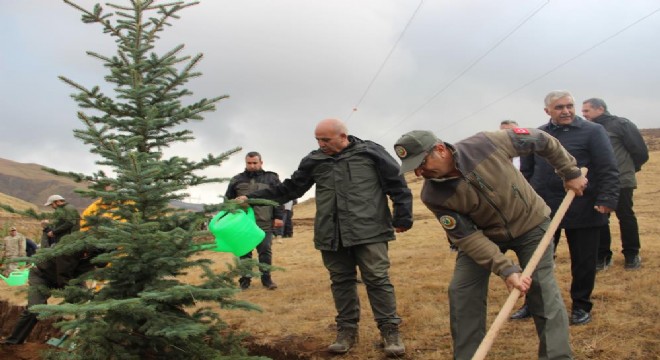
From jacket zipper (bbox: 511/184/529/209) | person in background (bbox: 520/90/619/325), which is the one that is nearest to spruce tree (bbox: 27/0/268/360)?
jacket zipper (bbox: 511/184/529/209)

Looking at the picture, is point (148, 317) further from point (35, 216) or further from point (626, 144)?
point (626, 144)

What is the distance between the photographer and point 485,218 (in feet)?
11.8

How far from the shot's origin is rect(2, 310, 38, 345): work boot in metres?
5.83

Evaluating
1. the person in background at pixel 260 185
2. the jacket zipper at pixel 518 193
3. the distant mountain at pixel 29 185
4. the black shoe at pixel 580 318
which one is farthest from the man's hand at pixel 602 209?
the distant mountain at pixel 29 185

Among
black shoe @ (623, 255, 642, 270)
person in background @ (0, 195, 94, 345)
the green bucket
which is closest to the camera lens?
person in background @ (0, 195, 94, 345)

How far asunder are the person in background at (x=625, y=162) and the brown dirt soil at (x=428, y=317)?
0.24 m

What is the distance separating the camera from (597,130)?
4.74 metres

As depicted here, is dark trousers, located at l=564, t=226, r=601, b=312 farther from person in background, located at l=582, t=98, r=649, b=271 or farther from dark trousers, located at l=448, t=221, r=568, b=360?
person in background, located at l=582, t=98, r=649, b=271

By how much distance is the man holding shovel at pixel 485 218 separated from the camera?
133 inches

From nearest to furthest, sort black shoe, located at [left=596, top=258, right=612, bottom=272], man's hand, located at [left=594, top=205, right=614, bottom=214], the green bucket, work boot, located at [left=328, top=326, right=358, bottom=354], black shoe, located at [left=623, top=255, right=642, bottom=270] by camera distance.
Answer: man's hand, located at [left=594, top=205, right=614, bottom=214] → work boot, located at [left=328, top=326, right=358, bottom=354] → black shoe, located at [left=623, top=255, right=642, bottom=270] → black shoe, located at [left=596, top=258, right=612, bottom=272] → the green bucket

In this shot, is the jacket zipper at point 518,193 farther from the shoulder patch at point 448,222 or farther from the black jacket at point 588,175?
the black jacket at point 588,175

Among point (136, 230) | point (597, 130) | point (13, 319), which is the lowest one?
point (13, 319)

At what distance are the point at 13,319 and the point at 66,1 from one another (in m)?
6.16

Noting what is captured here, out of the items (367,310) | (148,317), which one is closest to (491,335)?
(148,317)
